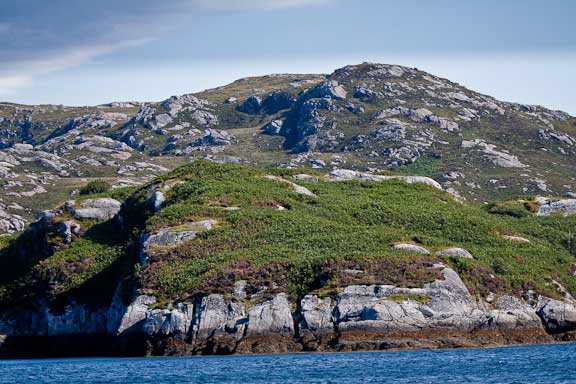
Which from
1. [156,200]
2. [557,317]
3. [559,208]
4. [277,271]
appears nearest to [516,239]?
[557,317]

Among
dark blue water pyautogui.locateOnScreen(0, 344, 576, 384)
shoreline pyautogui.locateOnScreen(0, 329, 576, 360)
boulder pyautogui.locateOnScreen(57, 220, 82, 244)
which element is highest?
boulder pyautogui.locateOnScreen(57, 220, 82, 244)

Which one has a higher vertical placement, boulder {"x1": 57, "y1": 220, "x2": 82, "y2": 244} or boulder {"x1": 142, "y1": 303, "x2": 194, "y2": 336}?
boulder {"x1": 57, "y1": 220, "x2": 82, "y2": 244}

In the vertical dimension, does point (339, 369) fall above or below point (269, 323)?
below

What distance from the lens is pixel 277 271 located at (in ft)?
355

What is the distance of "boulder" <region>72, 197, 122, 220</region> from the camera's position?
14288 centimetres

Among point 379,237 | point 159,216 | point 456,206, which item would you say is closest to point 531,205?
point 456,206

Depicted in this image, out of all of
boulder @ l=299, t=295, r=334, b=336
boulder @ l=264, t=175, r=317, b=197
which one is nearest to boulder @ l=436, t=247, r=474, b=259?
boulder @ l=299, t=295, r=334, b=336

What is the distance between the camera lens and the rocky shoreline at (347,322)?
99.4m

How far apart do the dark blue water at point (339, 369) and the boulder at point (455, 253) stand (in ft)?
Result: 57.0

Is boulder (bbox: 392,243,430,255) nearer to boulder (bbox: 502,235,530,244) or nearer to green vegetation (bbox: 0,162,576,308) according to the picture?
green vegetation (bbox: 0,162,576,308)

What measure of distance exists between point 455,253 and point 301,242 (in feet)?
53.1

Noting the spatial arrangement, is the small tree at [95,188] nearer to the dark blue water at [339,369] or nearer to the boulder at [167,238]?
the boulder at [167,238]

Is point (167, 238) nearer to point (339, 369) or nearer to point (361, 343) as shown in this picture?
point (361, 343)

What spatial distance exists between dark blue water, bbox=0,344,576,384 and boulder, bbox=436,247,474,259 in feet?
57.0
